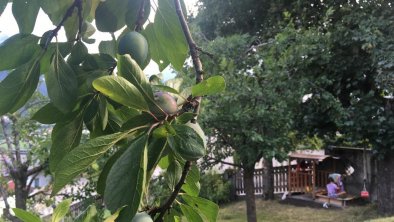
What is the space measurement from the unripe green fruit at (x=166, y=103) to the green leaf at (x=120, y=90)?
25 mm

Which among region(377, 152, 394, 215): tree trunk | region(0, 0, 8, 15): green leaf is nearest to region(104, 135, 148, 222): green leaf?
region(0, 0, 8, 15): green leaf

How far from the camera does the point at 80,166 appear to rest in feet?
1.36

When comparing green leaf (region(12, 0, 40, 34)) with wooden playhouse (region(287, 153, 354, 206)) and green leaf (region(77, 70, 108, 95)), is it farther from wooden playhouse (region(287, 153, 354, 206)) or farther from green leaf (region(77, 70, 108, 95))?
wooden playhouse (region(287, 153, 354, 206))

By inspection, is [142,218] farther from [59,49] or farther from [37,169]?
[37,169]

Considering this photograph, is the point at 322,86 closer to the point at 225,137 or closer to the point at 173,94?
the point at 225,137

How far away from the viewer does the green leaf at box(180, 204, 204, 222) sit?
0.56 meters

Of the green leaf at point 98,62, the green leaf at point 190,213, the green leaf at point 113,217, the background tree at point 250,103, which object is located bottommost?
the green leaf at point 190,213

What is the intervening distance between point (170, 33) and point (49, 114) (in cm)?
23

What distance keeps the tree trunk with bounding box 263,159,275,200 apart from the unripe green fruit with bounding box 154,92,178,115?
809 centimetres

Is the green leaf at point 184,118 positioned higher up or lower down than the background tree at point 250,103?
lower down

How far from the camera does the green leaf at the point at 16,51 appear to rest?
56 cm

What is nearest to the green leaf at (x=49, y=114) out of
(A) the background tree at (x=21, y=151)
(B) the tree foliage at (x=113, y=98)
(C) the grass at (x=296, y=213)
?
(B) the tree foliage at (x=113, y=98)

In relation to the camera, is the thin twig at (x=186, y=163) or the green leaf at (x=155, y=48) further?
the green leaf at (x=155, y=48)

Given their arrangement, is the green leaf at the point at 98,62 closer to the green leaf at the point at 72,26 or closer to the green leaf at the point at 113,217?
the green leaf at the point at 72,26
